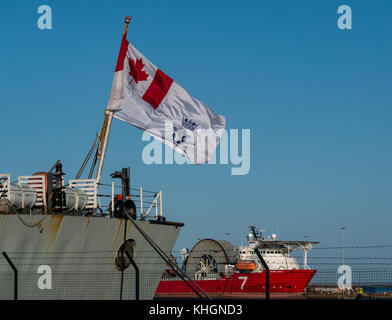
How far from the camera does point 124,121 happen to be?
79.6ft

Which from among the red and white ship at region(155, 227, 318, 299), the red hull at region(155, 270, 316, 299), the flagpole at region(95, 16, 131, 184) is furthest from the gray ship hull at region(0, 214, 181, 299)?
the red hull at region(155, 270, 316, 299)

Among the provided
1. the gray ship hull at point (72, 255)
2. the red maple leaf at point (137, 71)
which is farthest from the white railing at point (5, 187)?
the red maple leaf at point (137, 71)

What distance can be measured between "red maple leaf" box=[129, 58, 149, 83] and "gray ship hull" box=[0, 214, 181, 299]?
18.0ft

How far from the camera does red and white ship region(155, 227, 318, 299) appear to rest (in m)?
64.2

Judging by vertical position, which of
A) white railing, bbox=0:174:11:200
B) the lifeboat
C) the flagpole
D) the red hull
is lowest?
the red hull

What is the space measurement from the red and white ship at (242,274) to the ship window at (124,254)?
3763cm

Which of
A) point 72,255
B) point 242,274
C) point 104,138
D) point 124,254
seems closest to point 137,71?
point 104,138

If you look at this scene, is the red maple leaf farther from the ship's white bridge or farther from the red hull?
the ship's white bridge

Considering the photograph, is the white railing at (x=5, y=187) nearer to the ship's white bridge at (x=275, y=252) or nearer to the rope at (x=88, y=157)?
the rope at (x=88, y=157)

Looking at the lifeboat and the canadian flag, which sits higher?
the canadian flag

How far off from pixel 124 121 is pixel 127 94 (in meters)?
1.02

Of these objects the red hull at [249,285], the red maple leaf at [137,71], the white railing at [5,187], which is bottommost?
the red hull at [249,285]

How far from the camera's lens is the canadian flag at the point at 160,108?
24.3 metres

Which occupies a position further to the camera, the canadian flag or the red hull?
the red hull
